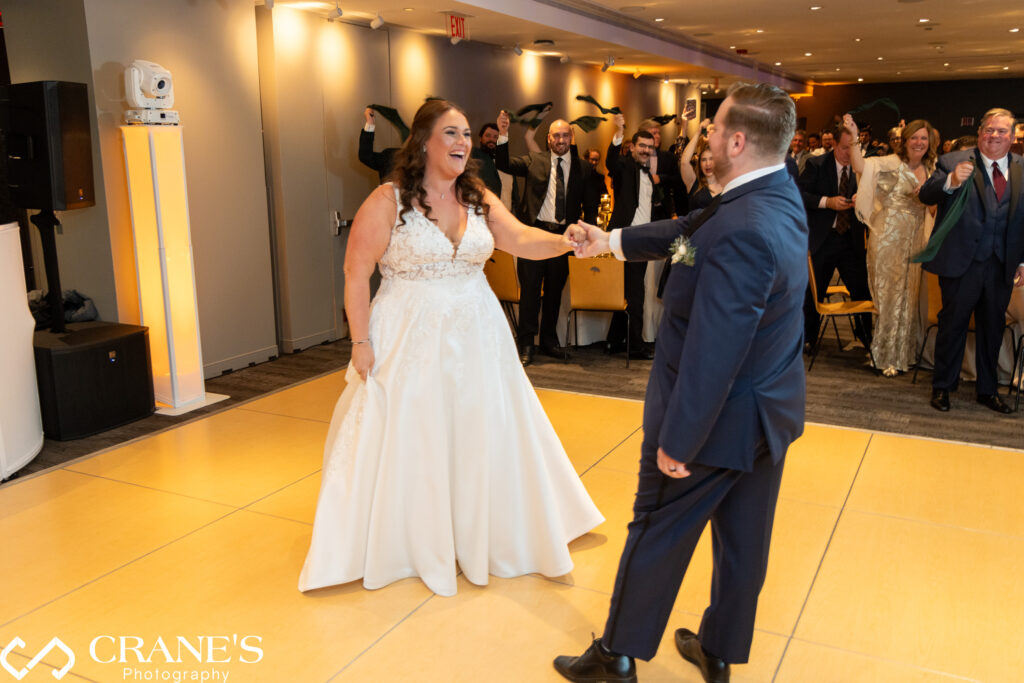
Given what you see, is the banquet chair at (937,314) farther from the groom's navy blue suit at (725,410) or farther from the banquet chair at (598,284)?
the groom's navy blue suit at (725,410)

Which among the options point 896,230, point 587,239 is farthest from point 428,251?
point 896,230

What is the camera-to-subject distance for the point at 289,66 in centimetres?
693

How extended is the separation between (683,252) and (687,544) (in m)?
0.82

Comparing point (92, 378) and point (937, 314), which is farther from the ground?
point (937, 314)

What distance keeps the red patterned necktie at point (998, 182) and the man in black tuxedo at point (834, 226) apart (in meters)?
1.35

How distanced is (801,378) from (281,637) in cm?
194

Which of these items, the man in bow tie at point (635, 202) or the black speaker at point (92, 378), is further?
the man in bow tie at point (635, 202)

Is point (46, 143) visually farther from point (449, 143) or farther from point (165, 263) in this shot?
point (449, 143)

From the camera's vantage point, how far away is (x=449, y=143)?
309 centimetres

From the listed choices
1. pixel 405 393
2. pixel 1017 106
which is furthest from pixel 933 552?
pixel 1017 106

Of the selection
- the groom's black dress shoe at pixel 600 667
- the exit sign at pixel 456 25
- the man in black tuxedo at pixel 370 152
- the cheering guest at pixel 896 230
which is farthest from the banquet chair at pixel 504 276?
the groom's black dress shoe at pixel 600 667

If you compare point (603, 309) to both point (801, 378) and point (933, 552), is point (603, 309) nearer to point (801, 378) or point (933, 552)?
point (933, 552)

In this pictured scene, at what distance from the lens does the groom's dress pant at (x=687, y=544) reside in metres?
2.33

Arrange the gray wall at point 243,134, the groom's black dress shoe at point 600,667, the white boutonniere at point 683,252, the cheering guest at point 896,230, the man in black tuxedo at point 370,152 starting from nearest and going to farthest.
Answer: the white boutonniere at point 683,252 → the groom's black dress shoe at point 600,667 → the gray wall at point 243,134 → the cheering guest at point 896,230 → the man in black tuxedo at point 370,152
